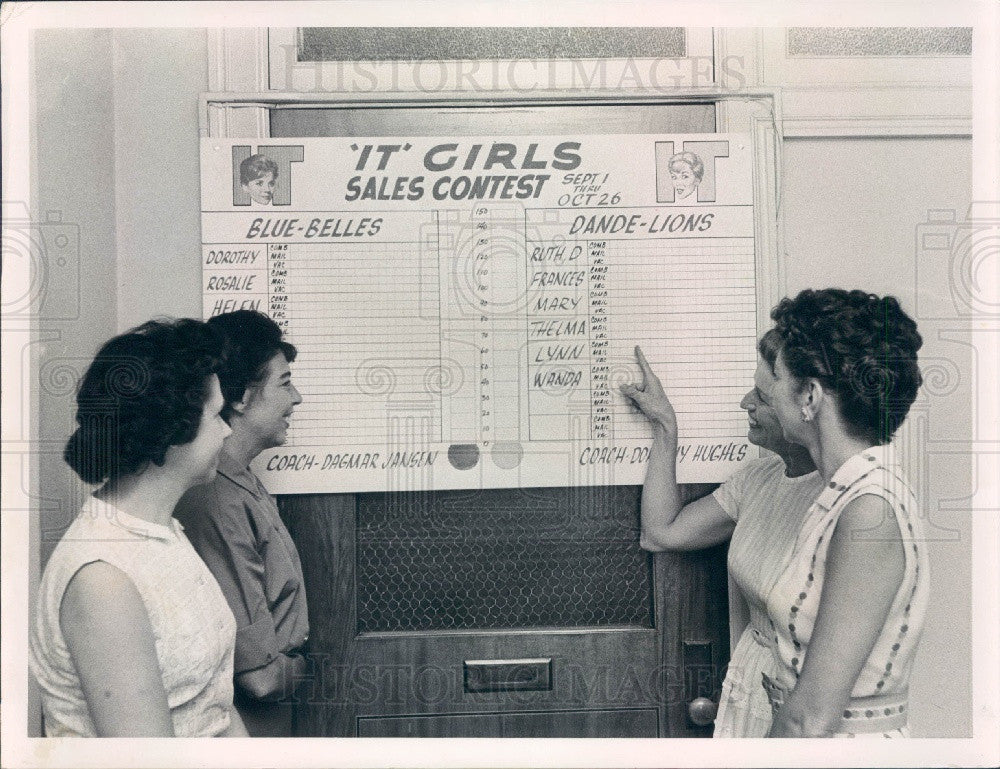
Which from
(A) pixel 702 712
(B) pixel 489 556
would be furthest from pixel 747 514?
(B) pixel 489 556

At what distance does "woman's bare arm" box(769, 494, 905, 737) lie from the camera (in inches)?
63.8

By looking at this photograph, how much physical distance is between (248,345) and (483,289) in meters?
0.46

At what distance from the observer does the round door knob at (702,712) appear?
183 cm

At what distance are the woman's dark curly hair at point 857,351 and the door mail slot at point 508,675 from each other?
744 mm

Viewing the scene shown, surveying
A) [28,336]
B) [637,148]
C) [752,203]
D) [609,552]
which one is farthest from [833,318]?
[28,336]

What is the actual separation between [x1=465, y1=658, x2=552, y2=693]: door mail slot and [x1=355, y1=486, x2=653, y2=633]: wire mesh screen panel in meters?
0.07

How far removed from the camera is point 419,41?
5.95ft

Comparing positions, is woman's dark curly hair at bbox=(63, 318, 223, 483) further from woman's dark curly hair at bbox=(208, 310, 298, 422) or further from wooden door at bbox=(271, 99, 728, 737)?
wooden door at bbox=(271, 99, 728, 737)

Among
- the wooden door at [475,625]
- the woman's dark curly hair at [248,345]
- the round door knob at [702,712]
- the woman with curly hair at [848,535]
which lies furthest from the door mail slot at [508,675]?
the woman's dark curly hair at [248,345]

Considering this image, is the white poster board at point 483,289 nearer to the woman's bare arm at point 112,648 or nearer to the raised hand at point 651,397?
the raised hand at point 651,397

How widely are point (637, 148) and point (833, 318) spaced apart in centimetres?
50

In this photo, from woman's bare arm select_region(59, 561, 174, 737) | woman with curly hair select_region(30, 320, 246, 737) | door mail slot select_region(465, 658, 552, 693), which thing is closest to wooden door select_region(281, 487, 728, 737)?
door mail slot select_region(465, 658, 552, 693)

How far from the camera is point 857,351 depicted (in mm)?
1752

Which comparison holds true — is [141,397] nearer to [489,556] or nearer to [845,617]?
[489,556]
